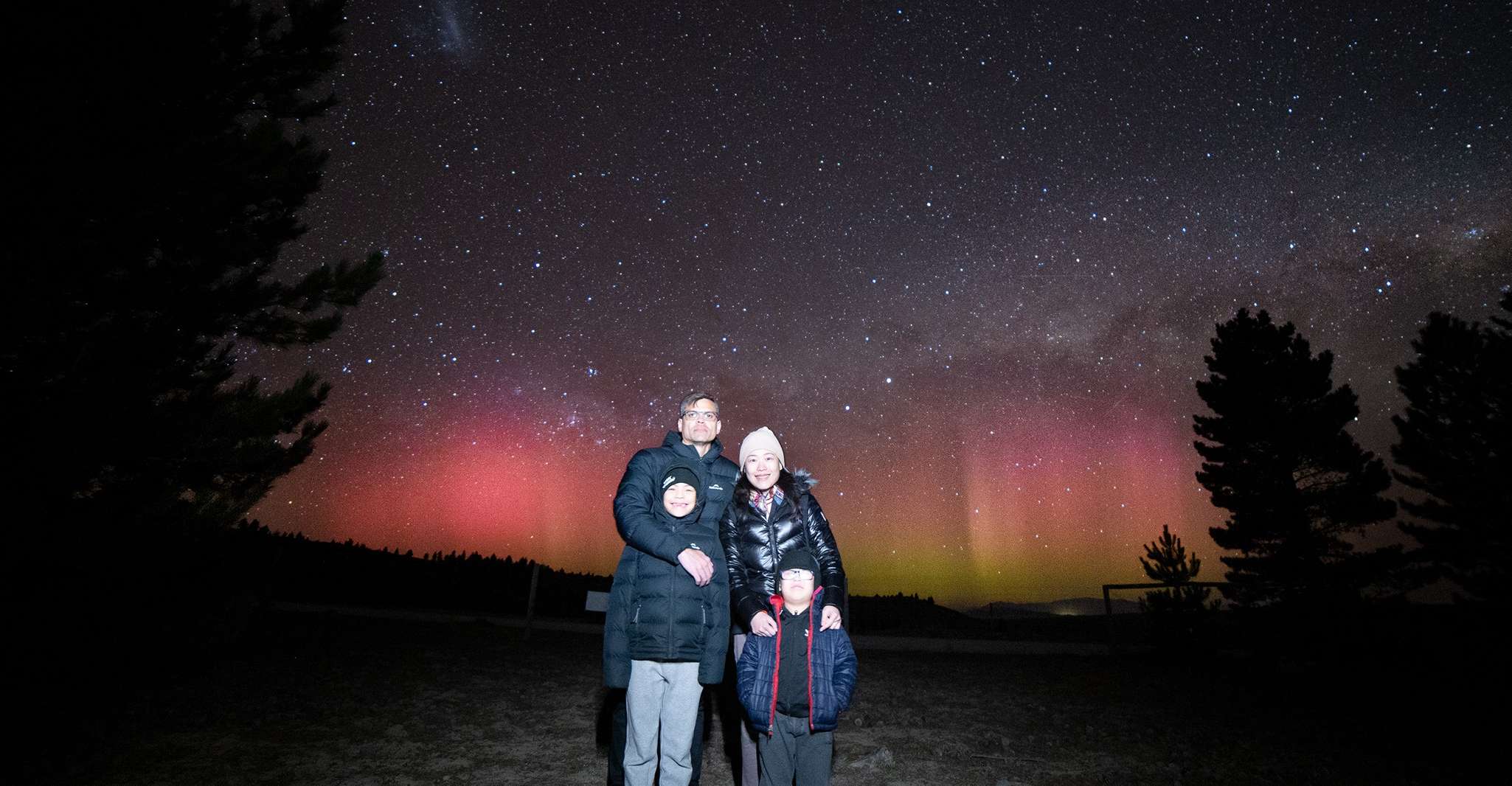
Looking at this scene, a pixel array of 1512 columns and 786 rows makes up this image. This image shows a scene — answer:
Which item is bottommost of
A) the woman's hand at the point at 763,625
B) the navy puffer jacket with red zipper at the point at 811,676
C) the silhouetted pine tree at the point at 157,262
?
the navy puffer jacket with red zipper at the point at 811,676

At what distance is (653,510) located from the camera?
3145mm

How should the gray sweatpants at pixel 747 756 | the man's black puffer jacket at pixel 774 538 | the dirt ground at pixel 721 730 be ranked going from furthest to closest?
the dirt ground at pixel 721 730 < the gray sweatpants at pixel 747 756 < the man's black puffer jacket at pixel 774 538

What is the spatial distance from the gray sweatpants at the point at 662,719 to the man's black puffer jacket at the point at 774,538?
1.43 feet

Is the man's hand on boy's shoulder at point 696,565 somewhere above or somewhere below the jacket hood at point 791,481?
below

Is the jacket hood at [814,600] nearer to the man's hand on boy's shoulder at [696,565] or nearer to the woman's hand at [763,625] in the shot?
the woman's hand at [763,625]

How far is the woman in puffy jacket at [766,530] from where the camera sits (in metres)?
3.18

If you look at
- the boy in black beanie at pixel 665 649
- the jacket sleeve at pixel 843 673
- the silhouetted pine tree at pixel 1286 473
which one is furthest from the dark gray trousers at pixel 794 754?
the silhouetted pine tree at pixel 1286 473

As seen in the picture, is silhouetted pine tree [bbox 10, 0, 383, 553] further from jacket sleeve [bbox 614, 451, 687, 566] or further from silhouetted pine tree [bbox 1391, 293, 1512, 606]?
silhouetted pine tree [bbox 1391, 293, 1512, 606]

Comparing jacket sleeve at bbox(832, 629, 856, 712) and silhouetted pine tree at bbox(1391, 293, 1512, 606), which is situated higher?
silhouetted pine tree at bbox(1391, 293, 1512, 606)

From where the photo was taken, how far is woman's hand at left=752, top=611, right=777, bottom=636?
286cm

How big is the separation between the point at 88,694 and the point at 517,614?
55.4 feet

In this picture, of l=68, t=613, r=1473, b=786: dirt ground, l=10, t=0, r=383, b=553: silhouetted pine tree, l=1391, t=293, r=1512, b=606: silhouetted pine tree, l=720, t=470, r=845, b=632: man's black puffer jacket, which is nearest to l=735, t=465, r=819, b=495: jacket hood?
l=720, t=470, r=845, b=632: man's black puffer jacket

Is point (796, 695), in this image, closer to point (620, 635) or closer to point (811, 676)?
point (811, 676)

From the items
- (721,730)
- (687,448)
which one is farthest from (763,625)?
(721,730)
